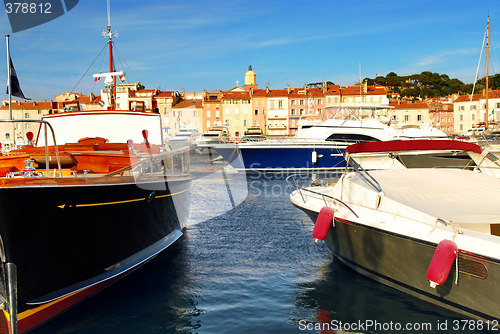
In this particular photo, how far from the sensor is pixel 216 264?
926 cm

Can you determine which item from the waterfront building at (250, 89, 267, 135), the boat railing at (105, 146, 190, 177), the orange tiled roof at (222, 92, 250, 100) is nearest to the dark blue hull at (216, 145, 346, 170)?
the boat railing at (105, 146, 190, 177)

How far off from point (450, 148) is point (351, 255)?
3.04 m

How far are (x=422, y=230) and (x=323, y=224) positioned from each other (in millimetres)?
1782

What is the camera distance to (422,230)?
6500mm

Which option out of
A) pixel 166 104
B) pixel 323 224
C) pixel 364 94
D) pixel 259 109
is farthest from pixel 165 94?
pixel 323 224

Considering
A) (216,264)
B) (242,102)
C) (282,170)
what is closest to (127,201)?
(216,264)

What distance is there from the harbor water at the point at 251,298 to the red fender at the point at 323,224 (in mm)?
→ 1045

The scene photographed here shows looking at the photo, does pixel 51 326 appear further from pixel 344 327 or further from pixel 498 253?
pixel 498 253

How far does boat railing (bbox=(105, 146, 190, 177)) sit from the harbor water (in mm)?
2003

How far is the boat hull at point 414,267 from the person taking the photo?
18.6 ft

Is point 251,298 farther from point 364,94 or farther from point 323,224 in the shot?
point 364,94

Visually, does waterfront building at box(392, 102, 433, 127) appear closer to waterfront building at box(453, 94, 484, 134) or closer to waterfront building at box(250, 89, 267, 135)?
waterfront building at box(453, 94, 484, 134)

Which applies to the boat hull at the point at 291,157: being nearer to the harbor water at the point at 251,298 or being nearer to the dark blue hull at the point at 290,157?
the dark blue hull at the point at 290,157

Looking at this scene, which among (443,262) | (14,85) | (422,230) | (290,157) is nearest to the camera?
(443,262)
